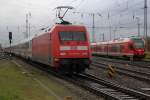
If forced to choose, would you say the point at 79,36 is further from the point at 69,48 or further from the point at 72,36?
the point at 69,48

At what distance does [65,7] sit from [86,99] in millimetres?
14934

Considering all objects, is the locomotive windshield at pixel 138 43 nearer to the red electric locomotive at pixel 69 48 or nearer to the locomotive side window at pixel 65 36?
the red electric locomotive at pixel 69 48

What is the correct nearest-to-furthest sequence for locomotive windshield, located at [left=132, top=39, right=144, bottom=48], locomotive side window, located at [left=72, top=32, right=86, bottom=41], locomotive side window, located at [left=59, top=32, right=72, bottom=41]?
locomotive side window, located at [left=59, top=32, right=72, bottom=41] → locomotive side window, located at [left=72, top=32, right=86, bottom=41] → locomotive windshield, located at [left=132, top=39, right=144, bottom=48]

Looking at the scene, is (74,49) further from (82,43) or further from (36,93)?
(36,93)

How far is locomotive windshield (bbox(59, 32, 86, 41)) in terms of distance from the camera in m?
23.5

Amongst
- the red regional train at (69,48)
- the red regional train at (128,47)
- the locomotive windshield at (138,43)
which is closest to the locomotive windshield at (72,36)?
the red regional train at (69,48)

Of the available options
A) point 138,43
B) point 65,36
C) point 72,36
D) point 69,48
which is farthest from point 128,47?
point 69,48

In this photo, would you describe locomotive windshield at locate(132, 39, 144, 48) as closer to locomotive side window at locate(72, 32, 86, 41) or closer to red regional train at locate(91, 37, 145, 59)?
red regional train at locate(91, 37, 145, 59)

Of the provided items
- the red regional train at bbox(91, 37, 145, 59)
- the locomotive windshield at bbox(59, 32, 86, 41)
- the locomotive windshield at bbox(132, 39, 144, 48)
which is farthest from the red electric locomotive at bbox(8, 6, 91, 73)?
the locomotive windshield at bbox(132, 39, 144, 48)

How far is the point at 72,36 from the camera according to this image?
2373cm

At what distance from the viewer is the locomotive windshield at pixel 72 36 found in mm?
23531

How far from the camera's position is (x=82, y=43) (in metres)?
23.6

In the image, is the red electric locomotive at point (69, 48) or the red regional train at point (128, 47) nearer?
the red electric locomotive at point (69, 48)

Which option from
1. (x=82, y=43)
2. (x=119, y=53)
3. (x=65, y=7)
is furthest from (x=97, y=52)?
(x=82, y=43)
